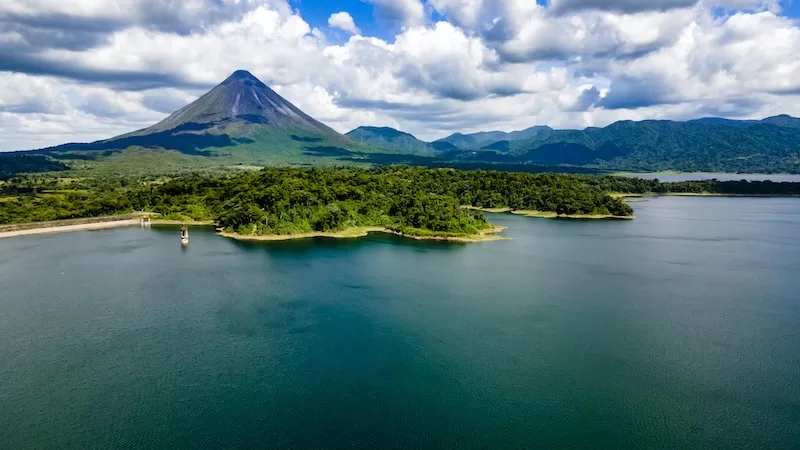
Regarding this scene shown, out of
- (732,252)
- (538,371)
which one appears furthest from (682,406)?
(732,252)

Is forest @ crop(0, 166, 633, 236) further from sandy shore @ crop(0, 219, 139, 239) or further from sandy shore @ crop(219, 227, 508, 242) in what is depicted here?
sandy shore @ crop(0, 219, 139, 239)

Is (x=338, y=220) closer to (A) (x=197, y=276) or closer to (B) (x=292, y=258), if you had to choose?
(B) (x=292, y=258)

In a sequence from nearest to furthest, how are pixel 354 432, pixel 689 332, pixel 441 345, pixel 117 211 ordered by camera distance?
pixel 354 432
pixel 441 345
pixel 689 332
pixel 117 211

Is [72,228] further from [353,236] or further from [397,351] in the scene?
[397,351]

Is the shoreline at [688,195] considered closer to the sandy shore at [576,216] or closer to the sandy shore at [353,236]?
the sandy shore at [576,216]

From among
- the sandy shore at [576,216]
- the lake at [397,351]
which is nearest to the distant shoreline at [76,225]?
the lake at [397,351]

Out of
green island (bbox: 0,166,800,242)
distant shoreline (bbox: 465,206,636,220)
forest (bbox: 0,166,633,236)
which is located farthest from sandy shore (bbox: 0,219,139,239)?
distant shoreline (bbox: 465,206,636,220)
